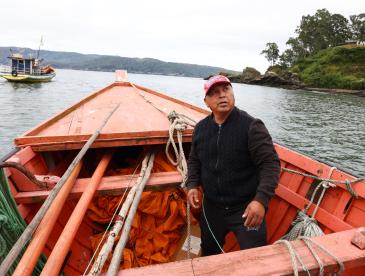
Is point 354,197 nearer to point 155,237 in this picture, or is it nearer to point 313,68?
point 155,237

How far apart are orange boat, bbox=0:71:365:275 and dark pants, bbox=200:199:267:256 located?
0.20 meters

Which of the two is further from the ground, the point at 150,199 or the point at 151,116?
the point at 151,116

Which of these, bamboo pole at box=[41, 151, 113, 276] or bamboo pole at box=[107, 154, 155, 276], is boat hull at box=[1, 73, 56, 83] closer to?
bamboo pole at box=[107, 154, 155, 276]

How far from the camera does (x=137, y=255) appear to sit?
3883 mm

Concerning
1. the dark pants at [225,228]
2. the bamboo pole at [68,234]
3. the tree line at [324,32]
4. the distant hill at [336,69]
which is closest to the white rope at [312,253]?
the dark pants at [225,228]

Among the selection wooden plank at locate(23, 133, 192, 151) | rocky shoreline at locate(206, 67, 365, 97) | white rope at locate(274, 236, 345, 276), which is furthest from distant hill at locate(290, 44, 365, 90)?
white rope at locate(274, 236, 345, 276)

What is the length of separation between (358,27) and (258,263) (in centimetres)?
10934

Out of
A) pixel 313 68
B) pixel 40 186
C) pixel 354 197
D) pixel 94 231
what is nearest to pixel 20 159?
pixel 40 186

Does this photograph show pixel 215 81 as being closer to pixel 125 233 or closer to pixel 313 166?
pixel 125 233

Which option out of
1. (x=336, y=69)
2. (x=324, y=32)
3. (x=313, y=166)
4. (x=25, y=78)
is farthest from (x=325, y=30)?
(x=313, y=166)

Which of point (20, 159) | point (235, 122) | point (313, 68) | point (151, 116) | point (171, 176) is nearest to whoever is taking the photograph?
point (235, 122)

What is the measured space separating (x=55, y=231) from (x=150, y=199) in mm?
1261

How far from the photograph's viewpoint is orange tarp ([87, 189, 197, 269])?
3930 mm

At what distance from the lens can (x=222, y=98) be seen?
265 centimetres
